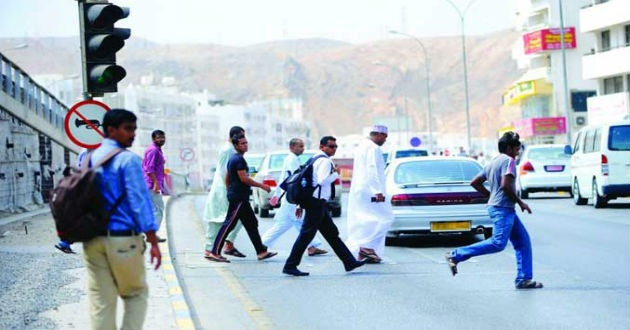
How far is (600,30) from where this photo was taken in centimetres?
6319

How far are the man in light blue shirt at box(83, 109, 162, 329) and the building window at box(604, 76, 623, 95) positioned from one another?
57.3 m

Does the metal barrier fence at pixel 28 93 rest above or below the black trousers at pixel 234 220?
above

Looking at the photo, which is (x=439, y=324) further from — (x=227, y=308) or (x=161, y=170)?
(x=161, y=170)

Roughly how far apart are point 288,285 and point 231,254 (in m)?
3.40

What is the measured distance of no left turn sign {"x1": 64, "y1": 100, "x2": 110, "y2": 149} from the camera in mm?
13703

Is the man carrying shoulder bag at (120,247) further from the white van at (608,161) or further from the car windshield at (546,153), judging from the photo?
the car windshield at (546,153)

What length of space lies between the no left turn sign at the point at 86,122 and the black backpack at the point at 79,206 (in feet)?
22.6

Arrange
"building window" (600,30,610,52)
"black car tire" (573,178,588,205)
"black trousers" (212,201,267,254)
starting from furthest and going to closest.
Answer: "building window" (600,30,610,52)
"black car tire" (573,178,588,205)
"black trousers" (212,201,267,254)

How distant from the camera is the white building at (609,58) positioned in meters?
59.1

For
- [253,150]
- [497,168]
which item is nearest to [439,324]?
[497,168]

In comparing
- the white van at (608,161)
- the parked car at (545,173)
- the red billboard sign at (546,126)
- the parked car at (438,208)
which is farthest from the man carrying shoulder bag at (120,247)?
the red billboard sign at (546,126)

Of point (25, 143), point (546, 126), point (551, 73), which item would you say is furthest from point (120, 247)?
point (551, 73)

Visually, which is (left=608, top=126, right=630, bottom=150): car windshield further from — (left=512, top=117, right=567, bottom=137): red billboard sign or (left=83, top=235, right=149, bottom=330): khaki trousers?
(left=512, top=117, right=567, bottom=137): red billboard sign

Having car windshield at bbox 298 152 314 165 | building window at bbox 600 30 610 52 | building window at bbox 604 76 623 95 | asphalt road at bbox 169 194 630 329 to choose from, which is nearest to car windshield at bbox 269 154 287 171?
car windshield at bbox 298 152 314 165
